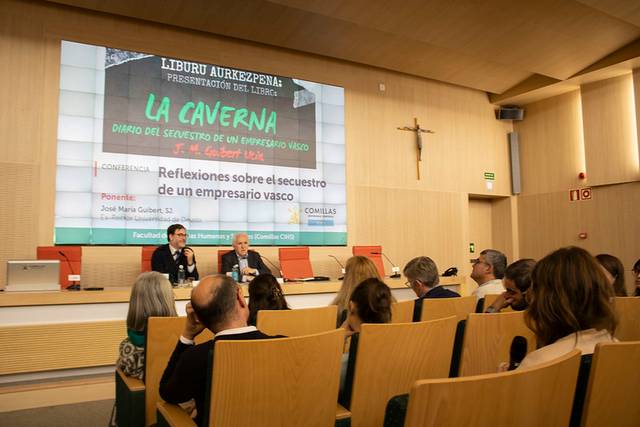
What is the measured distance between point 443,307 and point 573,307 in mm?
1382

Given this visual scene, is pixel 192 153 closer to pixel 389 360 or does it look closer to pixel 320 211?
pixel 320 211

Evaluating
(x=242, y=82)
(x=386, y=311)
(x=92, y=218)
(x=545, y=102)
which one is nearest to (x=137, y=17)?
(x=242, y=82)

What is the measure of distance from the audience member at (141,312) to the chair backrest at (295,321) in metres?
0.50

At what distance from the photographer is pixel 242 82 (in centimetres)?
667

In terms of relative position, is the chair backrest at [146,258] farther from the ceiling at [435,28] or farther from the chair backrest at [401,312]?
the chair backrest at [401,312]

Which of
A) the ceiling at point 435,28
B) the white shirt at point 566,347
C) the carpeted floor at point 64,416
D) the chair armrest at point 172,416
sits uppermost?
the ceiling at point 435,28

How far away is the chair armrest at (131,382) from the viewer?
6.88 ft

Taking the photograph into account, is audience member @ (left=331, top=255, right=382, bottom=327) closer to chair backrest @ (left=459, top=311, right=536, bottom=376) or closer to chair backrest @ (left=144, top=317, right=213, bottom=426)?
chair backrest @ (left=459, top=311, right=536, bottom=376)

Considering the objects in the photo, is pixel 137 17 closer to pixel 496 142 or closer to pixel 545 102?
pixel 496 142

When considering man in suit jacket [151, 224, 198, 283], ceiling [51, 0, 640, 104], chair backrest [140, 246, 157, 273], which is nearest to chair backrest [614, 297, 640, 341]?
man in suit jacket [151, 224, 198, 283]

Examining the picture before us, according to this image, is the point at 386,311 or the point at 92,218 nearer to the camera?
the point at 386,311

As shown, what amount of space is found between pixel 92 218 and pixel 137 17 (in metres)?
2.49

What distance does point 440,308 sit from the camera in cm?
279

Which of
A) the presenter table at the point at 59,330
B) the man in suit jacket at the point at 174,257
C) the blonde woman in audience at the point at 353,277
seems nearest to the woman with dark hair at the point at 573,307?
the blonde woman in audience at the point at 353,277
